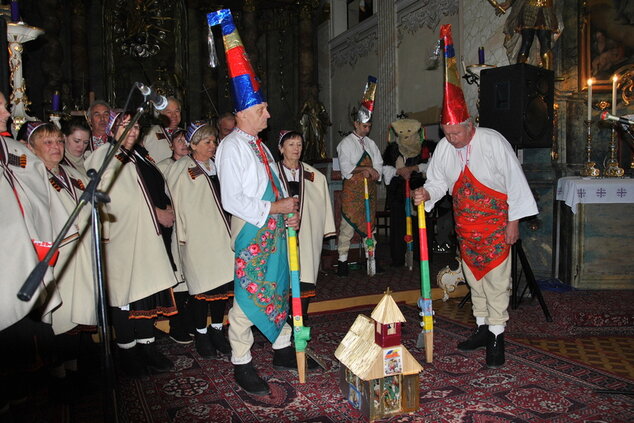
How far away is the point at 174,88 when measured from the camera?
484 inches

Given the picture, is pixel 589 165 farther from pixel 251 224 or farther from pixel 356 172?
pixel 251 224

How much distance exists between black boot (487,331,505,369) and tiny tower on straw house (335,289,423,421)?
35.3 inches

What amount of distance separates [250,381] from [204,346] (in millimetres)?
861

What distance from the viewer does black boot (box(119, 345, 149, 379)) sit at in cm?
344

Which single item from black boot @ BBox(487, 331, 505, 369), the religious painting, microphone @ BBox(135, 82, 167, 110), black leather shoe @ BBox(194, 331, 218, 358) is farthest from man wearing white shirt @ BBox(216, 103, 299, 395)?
the religious painting

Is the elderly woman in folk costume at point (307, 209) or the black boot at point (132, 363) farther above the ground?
the elderly woman in folk costume at point (307, 209)

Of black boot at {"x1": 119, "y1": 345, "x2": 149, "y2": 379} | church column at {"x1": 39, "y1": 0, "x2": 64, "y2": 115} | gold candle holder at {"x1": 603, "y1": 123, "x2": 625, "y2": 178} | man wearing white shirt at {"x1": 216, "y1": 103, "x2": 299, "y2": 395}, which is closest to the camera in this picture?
man wearing white shirt at {"x1": 216, "y1": 103, "x2": 299, "y2": 395}

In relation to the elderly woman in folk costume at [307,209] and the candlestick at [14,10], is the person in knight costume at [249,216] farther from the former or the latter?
the candlestick at [14,10]

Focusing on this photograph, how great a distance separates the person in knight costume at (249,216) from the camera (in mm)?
2947

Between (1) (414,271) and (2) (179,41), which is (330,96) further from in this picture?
(1) (414,271)

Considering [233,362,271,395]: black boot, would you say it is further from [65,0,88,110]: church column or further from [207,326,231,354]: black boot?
[65,0,88,110]: church column

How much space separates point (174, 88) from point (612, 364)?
1102 cm

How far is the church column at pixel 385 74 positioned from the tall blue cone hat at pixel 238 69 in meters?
8.11

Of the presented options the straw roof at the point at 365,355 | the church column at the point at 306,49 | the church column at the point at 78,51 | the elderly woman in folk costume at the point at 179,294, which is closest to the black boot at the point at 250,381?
the straw roof at the point at 365,355
